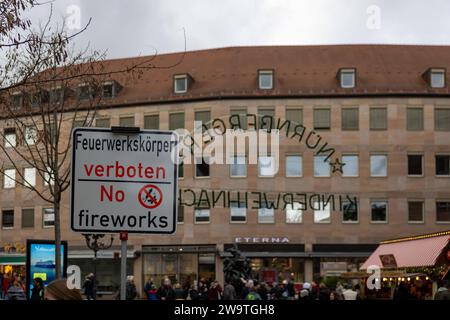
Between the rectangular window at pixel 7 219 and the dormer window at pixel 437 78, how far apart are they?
1268 inches

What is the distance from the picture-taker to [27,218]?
62719 mm

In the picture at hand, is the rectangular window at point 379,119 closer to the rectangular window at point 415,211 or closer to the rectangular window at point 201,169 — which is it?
the rectangular window at point 415,211

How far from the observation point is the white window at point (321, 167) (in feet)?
188

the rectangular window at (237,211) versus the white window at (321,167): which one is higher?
the white window at (321,167)

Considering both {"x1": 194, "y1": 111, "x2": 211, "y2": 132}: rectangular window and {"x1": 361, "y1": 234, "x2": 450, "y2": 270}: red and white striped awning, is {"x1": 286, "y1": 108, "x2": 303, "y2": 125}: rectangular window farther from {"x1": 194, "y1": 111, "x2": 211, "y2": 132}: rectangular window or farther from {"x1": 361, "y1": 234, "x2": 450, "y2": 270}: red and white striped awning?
{"x1": 361, "y1": 234, "x2": 450, "y2": 270}: red and white striped awning

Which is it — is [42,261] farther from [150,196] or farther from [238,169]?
[238,169]

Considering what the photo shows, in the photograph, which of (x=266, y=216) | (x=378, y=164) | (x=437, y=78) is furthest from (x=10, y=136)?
(x=437, y=78)

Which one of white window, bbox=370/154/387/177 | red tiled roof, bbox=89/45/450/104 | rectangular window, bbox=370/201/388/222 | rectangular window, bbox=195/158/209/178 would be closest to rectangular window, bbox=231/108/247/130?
red tiled roof, bbox=89/45/450/104

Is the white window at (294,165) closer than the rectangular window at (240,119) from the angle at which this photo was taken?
No

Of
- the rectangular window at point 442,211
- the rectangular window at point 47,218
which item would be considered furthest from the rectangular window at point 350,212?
the rectangular window at point 47,218
